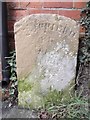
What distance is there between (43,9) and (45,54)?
452 millimetres

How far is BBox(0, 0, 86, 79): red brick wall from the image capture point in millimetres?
2320

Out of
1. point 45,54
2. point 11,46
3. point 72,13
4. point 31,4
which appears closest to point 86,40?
point 72,13

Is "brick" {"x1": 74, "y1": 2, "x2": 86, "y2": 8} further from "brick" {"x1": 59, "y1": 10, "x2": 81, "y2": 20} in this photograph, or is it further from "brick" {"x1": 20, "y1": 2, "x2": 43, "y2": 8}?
"brick" {"x1": 20, "y1": 2, "x2": 43, "y2": 8}

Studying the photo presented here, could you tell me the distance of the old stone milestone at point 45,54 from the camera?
2.11m

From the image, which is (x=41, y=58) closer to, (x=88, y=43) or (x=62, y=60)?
(x=62, y=60)

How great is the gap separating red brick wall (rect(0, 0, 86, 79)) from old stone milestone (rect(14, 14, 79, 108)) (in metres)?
0.26

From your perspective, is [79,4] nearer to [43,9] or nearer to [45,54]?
[43,9]

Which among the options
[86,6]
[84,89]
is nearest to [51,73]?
[84,89]

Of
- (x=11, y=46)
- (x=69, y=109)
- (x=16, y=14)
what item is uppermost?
(x=16, y=14)

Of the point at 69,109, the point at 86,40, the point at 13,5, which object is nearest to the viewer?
the point at 69,109

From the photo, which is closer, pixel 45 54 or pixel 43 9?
pixel 45 54

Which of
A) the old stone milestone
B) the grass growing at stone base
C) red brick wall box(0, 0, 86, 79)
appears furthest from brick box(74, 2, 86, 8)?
the grass growing at stone base

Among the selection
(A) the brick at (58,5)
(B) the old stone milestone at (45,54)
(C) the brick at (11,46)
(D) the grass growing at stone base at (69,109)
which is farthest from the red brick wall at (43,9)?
(D) the grass growing at stone base at (69,109)

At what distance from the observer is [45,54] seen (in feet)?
7.06
